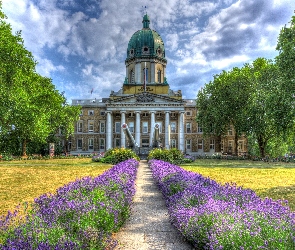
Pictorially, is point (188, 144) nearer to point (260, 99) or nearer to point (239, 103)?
point (239, 103)

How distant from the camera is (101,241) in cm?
440

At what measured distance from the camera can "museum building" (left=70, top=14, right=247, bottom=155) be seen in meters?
56.7

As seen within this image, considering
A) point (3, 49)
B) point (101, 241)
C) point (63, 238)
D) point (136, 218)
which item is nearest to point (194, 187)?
point (136, 218)

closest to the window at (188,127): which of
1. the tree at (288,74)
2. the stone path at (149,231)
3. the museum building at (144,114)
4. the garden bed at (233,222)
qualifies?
the museum building at (144,114)

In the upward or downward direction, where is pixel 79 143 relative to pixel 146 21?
downward

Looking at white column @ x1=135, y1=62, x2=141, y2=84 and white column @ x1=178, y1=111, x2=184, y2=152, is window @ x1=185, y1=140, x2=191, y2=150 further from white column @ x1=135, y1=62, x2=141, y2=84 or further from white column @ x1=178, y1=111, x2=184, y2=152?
white column @ x1=135, y1=62, x2=141, y2=84

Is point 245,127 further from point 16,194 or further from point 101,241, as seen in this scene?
point 101,241

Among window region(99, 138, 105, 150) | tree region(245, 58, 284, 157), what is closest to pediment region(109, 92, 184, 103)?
window region(99, 138, 105, 150)

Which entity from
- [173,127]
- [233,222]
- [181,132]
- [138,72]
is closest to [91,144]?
→ [173,127]

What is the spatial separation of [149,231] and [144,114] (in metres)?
54.5

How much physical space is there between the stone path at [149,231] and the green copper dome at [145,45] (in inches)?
2298

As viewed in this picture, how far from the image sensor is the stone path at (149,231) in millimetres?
5441

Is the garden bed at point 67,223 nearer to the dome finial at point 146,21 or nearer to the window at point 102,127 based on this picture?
the window at point 102,127

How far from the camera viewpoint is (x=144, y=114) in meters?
60.7
